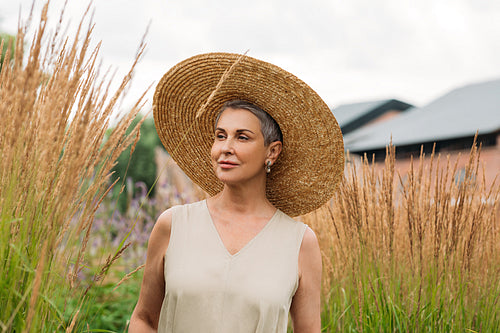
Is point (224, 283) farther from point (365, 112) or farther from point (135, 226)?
point (365, 112)

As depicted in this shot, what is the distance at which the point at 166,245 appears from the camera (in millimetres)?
1794

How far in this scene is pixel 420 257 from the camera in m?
2.47

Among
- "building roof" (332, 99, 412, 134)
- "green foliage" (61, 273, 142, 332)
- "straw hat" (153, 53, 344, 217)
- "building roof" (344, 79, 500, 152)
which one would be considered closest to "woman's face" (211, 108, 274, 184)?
"straw hat" (153, 53, 344, 217)

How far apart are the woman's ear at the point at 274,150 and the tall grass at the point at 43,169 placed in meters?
0.64

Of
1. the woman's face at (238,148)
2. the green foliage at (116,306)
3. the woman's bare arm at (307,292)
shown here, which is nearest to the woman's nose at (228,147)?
the woman's face at (238,148)

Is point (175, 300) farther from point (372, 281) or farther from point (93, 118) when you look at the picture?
point (372, 281)

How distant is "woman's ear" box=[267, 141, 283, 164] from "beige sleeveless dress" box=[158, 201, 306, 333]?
302 millimetres

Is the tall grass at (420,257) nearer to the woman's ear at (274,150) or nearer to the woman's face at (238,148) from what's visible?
the woman's ear at (274,150)

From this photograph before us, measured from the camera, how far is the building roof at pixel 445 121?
16219mm

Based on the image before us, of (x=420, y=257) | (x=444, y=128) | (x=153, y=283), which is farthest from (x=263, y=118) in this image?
(x=444, y=128)

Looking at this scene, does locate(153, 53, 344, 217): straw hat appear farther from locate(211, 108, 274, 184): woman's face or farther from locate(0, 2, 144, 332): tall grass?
locate(0, 2, 144, 332): tall grass

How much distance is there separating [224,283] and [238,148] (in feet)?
1.58

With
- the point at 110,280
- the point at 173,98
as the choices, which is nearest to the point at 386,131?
the point at 110,280

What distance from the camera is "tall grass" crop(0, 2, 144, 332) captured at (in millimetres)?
1089
